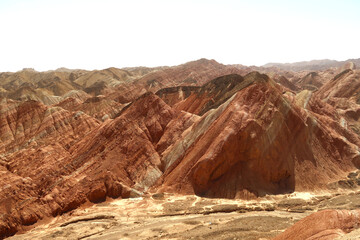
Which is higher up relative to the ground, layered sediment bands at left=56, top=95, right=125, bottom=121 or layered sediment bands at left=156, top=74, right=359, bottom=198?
layered sediment bands at left=56, top=95, right=125, bottom=121

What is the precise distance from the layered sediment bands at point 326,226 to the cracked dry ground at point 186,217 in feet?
14.1

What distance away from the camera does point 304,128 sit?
1544 inches

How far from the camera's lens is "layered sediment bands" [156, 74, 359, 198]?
3500 centimetres

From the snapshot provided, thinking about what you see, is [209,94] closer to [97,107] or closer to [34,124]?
[97,107]

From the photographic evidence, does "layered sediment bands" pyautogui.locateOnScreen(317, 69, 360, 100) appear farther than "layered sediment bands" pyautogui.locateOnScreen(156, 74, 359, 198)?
Yes

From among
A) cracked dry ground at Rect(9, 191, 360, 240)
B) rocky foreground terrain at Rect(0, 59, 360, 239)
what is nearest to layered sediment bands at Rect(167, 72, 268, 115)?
rocky foreground terrain at Rect(0, 59, 360, 239)

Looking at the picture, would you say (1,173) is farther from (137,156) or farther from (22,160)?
(137,156)

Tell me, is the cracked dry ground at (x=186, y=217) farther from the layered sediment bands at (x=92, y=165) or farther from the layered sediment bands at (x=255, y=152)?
the layered sediment bands at (x=255, y=152)

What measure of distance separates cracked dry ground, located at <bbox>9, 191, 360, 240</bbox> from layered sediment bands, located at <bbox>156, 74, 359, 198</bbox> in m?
2.45

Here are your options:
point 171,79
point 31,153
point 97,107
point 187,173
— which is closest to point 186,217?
point 187,173

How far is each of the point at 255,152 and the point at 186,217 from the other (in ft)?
43.5

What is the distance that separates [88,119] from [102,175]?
69.9 feet

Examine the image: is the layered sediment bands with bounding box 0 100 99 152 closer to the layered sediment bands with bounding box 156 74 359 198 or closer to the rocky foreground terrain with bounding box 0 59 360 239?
the rocky foreground terrain with bounding box 0 59 360 239

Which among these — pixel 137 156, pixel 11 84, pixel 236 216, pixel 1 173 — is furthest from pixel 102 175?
pixel 11 84
